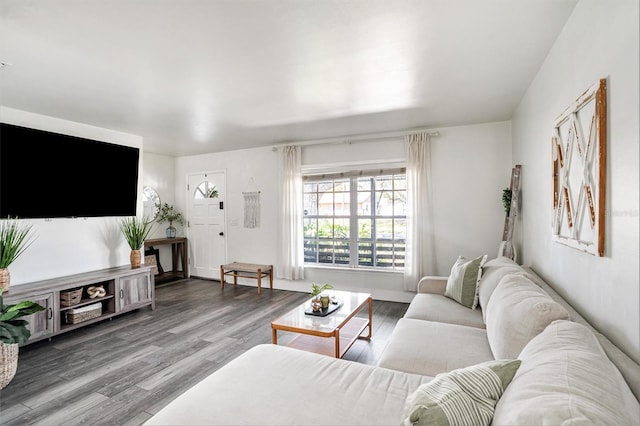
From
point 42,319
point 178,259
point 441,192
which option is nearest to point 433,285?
point 441,192

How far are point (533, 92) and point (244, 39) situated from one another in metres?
2.52

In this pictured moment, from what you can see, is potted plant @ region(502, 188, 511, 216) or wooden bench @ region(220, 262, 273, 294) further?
wooden bench @ region(220, 262, 273, 294)

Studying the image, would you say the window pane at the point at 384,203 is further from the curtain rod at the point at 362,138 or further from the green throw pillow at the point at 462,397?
the green throw pillow at the point at 462,397

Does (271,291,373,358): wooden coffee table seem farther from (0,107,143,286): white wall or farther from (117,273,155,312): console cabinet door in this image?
(0,107,143,286): white wall

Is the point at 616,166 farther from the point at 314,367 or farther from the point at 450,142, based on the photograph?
the point at 450,142

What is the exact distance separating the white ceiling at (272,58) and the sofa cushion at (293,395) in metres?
1.96

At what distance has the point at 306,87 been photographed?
2879 millimetres

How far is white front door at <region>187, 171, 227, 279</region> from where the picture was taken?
6020mm

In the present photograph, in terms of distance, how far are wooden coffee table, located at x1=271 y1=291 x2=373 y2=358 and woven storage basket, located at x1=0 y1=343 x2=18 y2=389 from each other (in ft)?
6.44

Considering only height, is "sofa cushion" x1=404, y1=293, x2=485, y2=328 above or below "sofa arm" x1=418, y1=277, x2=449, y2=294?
below

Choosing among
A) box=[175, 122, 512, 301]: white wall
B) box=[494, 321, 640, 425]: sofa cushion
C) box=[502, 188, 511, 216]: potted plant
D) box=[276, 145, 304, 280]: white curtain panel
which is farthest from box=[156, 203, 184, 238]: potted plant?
box=[494, 321, 640, 425]: sofa cushion

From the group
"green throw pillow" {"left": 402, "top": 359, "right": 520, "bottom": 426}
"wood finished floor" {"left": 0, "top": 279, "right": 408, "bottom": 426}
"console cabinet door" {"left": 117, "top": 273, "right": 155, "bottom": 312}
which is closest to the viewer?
"green throw pillow" {"left": 402, "top": 359, "right": 520, "bottom": 426}

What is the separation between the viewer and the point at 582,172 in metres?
1.57

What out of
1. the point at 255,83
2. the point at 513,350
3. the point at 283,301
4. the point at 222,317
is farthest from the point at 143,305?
the point at 513,350
